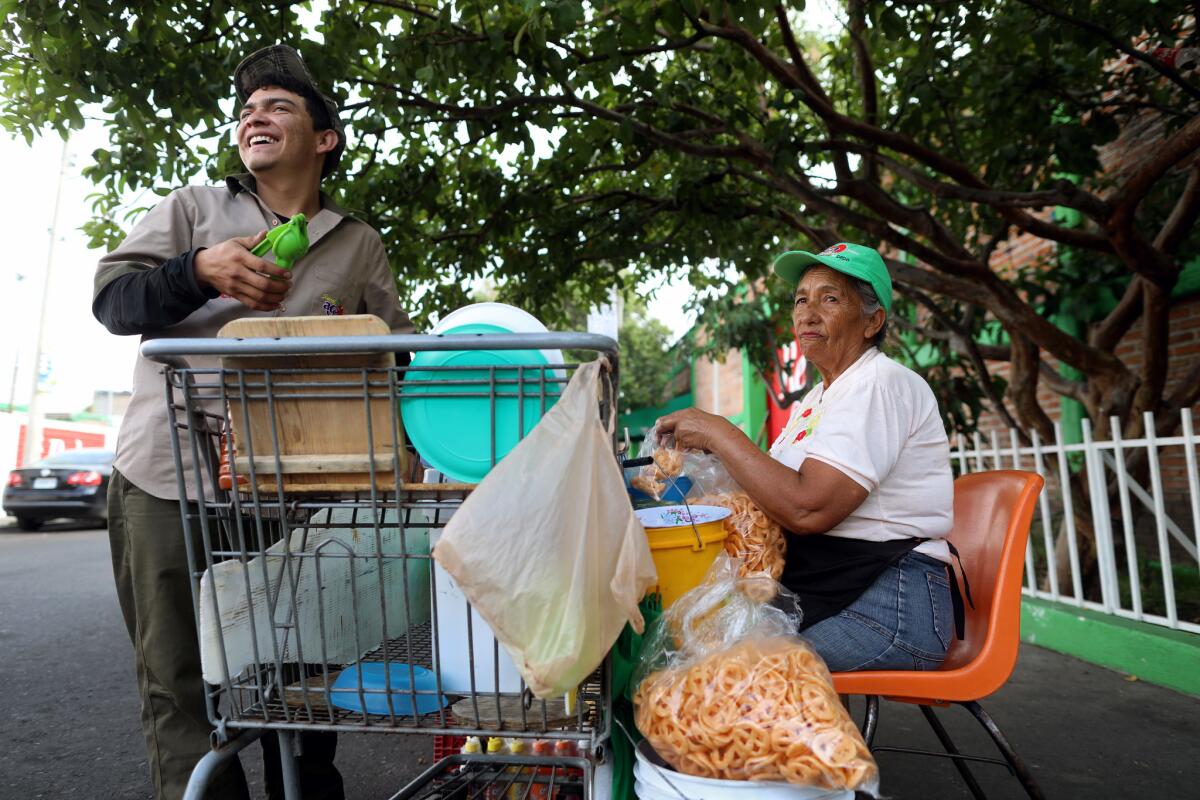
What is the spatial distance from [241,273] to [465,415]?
0.58 meters

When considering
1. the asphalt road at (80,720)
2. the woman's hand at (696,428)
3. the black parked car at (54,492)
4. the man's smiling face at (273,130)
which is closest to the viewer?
the woman's hand at (696,428)

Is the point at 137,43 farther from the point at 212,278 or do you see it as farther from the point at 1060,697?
the point at 1060,697

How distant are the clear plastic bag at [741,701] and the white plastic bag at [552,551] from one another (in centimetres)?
21

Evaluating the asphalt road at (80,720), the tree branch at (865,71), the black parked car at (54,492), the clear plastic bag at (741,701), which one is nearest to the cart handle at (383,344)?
the clear plastic bag at (741,701)

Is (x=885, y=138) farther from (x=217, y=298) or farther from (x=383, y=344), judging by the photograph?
(x=383, y=344)

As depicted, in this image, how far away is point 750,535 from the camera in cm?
194

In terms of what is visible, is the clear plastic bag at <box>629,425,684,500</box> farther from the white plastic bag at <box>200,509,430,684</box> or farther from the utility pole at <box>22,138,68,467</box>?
the utility pole at <box>22,138,68,467</box>

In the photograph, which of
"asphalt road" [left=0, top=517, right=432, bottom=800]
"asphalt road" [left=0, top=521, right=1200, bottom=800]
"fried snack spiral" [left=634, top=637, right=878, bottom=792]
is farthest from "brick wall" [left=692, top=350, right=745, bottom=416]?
"fried snack spiral" [left=634, top=637, right=878, bottom=792]

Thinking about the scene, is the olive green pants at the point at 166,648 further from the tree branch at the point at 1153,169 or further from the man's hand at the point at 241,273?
the tree branch at the point at 1153,169

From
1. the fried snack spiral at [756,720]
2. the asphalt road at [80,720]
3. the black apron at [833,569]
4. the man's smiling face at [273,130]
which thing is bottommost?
the asphalt road at [80,720]

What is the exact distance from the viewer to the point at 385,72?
456 cm

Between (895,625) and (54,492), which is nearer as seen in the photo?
(895,625)

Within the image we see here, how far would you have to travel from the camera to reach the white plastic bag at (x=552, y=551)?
1.32 meters

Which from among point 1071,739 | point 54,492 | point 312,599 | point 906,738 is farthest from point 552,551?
point 54,492
